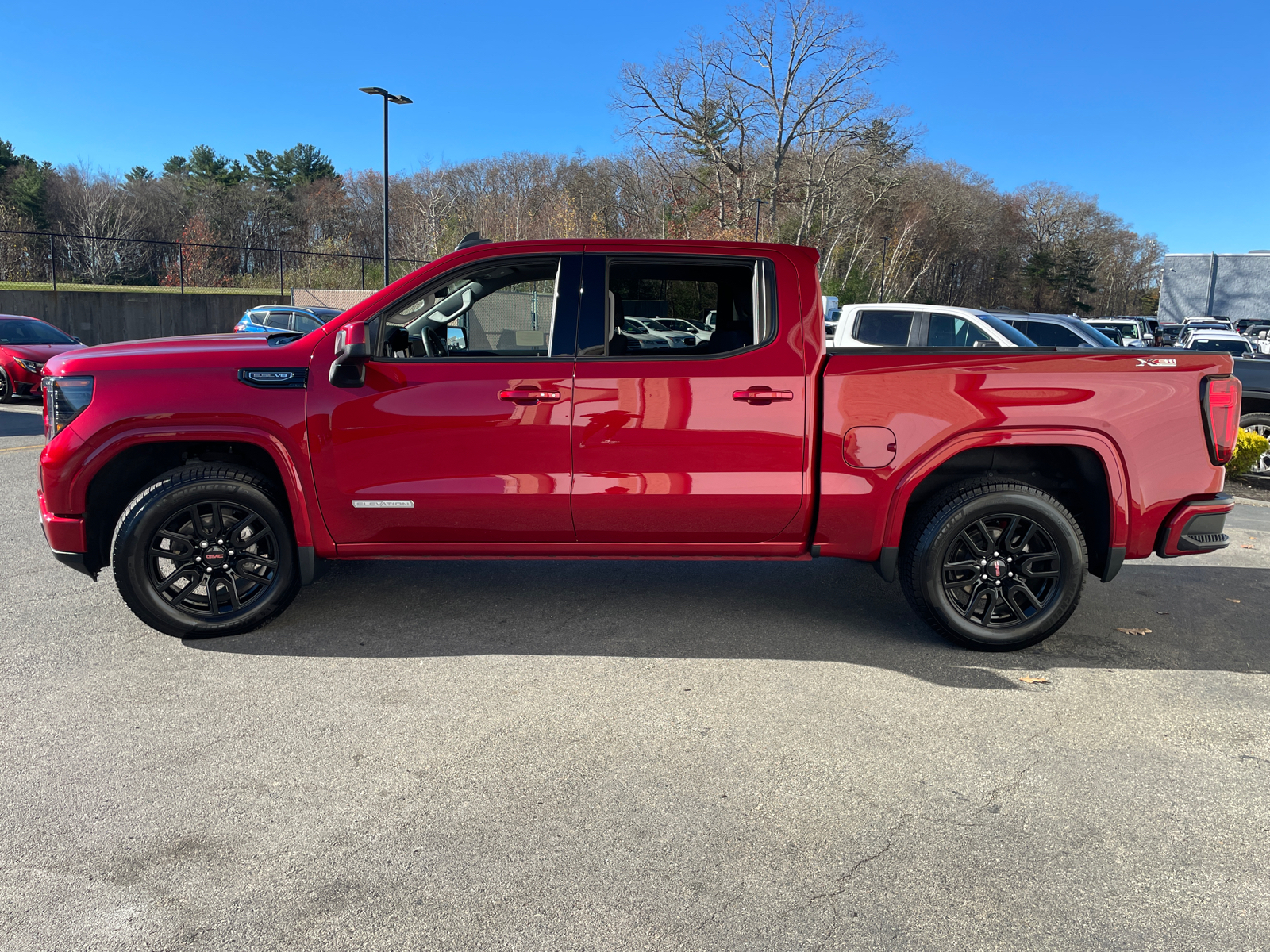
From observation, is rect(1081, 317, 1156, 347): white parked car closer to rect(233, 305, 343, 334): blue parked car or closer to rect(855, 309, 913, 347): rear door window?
rect(855, 309, 913, 347): rear door window

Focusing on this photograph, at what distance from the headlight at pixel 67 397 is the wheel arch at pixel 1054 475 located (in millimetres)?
3985

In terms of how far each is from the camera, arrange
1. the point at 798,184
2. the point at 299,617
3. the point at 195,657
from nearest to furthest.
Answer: the point at 195,657, the point at 299,617, the point at 798,184

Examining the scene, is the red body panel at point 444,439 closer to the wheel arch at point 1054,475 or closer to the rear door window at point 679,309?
the rear door window at point 679,309

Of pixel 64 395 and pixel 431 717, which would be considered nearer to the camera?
pixel 431 717

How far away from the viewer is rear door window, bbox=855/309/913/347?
13.5m

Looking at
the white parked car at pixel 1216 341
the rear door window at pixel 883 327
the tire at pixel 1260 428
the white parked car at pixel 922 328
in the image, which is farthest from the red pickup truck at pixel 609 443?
the white parked car at pixel 1216 341

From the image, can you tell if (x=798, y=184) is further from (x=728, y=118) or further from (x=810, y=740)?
(x=810, y=740)

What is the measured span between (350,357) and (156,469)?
1.36 meters

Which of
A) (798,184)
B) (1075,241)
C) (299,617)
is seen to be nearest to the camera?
(299,617)

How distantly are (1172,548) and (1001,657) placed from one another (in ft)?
3.35

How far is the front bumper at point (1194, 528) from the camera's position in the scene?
15.0 feet

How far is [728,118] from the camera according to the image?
4834 cm

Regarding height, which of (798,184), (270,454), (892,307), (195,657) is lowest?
(195,657)

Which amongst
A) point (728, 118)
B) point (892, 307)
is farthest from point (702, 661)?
point (728, 118)
